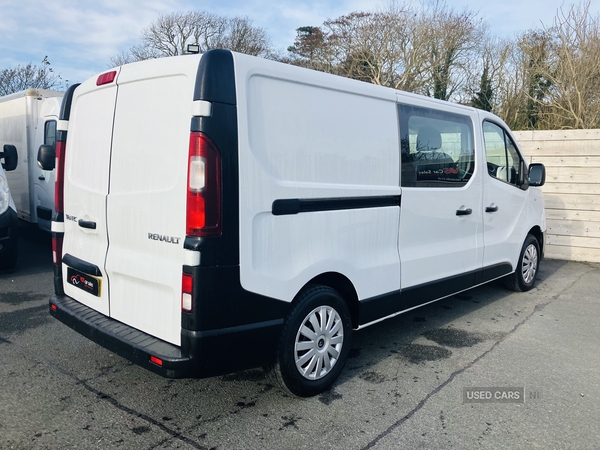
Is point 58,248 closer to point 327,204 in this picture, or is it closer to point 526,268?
point 327,204

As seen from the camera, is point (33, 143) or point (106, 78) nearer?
point (106, 78)

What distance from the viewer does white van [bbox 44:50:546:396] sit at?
9.01ft

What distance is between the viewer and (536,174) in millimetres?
5949

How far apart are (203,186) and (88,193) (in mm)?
1196

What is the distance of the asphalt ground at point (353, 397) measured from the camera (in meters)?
2.90

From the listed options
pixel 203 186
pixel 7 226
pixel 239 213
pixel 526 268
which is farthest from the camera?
pixel 7 226

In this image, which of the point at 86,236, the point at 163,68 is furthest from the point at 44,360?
the point at 163,68

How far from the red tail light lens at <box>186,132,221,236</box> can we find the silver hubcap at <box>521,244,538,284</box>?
15.5 feet

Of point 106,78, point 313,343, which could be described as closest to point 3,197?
point 106,78

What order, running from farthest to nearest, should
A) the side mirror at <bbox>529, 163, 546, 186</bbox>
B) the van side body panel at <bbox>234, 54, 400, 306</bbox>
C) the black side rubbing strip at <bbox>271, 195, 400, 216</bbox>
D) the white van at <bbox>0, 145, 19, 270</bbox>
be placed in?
the white van at <bbox>0, 145, 19, 270</bbox>
the side mirror at <bbox>529, 163, 546, 186</bbox>
the black side rubbing strip at <bbox>271, 195, 400, 216</bbox>
the van side body panel at <bbox>234, 54, 400, 306</bbox>

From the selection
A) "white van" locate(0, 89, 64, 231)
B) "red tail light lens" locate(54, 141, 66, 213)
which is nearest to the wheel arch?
"red tail light lens" locate(54, 141, 66, 213)

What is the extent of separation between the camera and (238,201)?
110 inches

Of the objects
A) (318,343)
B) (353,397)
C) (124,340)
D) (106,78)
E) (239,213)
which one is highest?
(106,78)

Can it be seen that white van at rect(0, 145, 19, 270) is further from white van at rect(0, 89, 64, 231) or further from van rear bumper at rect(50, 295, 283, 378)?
van rear bumper at rect(50, 295, 283, 378)
